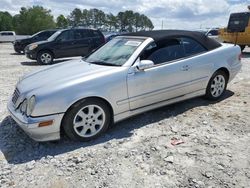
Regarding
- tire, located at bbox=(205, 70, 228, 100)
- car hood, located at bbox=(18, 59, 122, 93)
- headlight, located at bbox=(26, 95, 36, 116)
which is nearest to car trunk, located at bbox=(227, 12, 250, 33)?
tire, located at bbox=(205, 70, 228, 100)

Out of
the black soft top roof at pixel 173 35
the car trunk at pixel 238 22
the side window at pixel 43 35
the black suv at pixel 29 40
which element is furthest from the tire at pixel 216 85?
the side window at pixel 43 35

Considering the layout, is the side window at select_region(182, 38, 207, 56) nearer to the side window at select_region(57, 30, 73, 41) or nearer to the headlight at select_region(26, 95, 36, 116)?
the headlight at select_region(26, 95, 36, 116)

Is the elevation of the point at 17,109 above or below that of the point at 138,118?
above

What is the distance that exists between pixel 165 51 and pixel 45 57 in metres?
9.06

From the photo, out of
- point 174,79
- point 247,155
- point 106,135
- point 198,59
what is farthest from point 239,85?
point 106,135

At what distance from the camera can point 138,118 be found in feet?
16.6

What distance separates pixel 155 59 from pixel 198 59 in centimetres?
97

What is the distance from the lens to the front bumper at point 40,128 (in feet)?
12.5

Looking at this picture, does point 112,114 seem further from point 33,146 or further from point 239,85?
point 239,85

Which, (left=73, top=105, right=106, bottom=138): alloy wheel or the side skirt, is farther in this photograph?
the side skirt

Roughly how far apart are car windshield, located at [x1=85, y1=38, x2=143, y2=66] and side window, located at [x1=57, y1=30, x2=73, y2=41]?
26.8 ft

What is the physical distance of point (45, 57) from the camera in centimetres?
1302

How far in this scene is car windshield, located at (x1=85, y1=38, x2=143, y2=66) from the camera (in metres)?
4.70

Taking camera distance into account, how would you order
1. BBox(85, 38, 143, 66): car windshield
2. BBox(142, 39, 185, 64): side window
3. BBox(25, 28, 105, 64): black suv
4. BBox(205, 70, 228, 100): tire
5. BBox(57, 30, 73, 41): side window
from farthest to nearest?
BBox(57, 30, 73, 41): side window, BBox(25, 28, 105, 64): black suv, BBox(205, 70, 228, 100): tire, BBox(142, 39, 185, 64): side window, BBox(85, 38, 143, 66): car windshield
